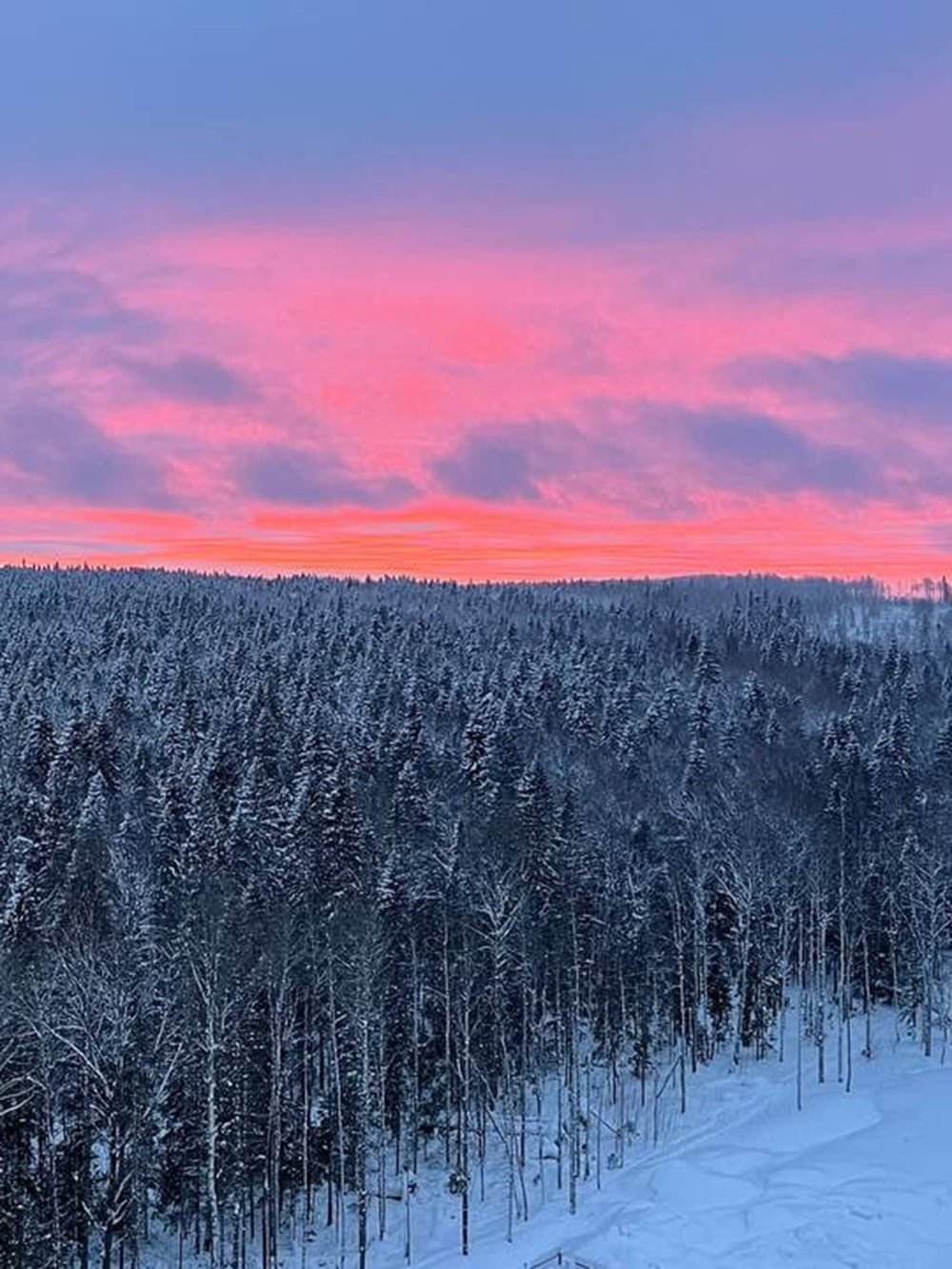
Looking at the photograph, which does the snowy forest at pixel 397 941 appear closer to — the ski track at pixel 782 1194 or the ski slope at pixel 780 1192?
the ski slope at pixel 780 1192

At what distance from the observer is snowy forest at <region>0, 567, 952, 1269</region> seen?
35.6 metres

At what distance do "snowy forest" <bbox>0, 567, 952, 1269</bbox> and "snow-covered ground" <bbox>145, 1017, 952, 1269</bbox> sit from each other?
1219 millimetres

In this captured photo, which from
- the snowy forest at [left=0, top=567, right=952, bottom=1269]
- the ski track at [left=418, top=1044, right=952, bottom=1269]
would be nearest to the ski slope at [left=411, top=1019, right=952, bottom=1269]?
the ski track at [left=418, top=1044, right=952, bottom=1269]

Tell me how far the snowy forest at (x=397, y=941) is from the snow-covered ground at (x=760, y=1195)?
48.0 inches

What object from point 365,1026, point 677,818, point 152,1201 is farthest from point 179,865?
point 677,818

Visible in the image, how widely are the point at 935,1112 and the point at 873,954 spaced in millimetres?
21712

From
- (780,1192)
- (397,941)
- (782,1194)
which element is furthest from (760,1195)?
(397,941)

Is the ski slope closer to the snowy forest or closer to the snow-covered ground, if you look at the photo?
the snow-covered ground

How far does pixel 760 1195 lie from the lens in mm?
36156

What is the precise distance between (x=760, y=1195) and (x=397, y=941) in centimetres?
2116

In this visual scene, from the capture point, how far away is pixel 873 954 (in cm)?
6347

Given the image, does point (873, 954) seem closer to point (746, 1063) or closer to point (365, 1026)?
point (746, 1063)

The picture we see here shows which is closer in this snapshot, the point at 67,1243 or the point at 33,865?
the point at 67,1243

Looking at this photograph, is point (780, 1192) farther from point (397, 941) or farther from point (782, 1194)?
point (397, 941)
